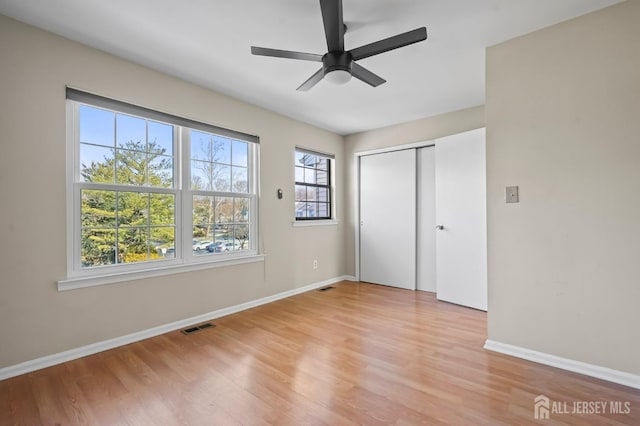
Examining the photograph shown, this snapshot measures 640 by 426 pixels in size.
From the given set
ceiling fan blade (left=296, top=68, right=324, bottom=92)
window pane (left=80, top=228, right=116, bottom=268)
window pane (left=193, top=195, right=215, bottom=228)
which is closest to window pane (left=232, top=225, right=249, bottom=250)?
window pane (left=193, top=195, right=215, bottom=228)

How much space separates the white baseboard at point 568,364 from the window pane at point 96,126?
3.72m

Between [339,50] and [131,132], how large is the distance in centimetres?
207

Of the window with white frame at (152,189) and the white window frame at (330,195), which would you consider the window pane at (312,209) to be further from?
the window with white frame at (152,189)

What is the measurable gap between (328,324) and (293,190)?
1.95 metres

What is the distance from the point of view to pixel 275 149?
4074mm

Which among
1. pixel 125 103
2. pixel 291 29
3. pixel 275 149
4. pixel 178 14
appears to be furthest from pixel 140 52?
pixel 275 149

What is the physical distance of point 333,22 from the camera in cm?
181

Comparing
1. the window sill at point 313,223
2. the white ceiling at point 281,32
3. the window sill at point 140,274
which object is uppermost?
the white ceiling at point 281,32

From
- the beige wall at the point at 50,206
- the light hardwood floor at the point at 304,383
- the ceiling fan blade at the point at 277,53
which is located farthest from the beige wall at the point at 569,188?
the beige wall at the point at 50,206

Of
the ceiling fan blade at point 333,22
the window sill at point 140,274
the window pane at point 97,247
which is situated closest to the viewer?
the ceiling fan blade at point 333,22

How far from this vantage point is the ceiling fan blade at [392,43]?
1.85 meters

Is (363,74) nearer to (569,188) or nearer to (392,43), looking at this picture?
(392,43)

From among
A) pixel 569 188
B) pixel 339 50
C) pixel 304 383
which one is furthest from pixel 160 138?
pixel 569 188

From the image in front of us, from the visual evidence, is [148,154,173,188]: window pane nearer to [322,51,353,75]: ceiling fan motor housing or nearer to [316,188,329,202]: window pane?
[322,51,353,75]: ceiling fan motor housing
